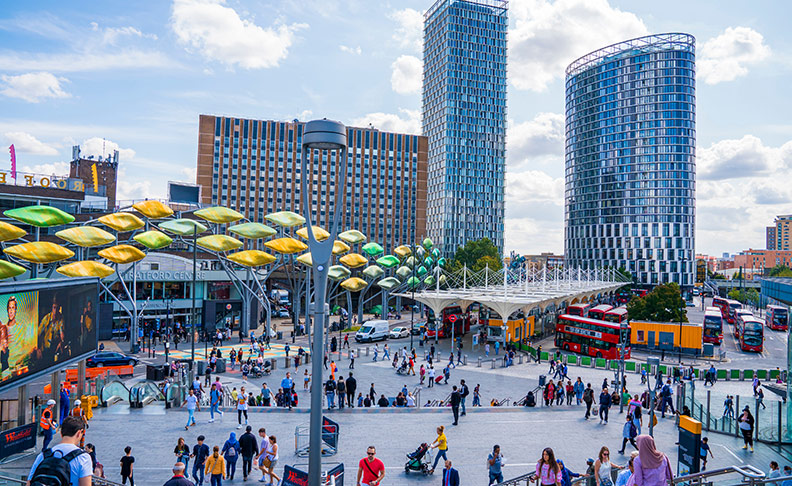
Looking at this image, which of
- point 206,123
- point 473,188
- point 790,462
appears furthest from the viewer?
point 473,188

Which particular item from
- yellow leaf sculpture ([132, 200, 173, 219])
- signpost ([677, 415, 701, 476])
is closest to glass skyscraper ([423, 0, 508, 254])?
yellow leaf sculpture ([132, 200, 173, 219])

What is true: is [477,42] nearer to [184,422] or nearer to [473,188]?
[473,188]

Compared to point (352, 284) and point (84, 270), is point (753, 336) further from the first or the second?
point (84, 270)

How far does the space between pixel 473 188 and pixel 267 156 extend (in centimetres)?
4810

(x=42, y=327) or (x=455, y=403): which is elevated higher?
(x=42, y=327)

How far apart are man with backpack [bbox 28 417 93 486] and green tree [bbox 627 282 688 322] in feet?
177

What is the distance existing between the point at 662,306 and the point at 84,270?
50.0 m

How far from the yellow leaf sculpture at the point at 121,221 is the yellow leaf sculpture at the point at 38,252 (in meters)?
3.92

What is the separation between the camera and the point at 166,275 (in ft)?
157

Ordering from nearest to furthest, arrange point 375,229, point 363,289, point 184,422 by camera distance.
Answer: point 184,422 → point 363,289 → point 375,229

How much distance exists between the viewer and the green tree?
51125 millimetres

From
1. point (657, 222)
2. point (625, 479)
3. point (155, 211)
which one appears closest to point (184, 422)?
point (625, 479)

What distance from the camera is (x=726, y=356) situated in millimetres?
44656

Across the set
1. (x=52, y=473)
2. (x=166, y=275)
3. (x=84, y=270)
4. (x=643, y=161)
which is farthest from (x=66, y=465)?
(x=643, y=161)
